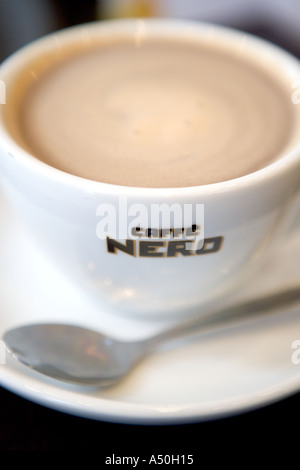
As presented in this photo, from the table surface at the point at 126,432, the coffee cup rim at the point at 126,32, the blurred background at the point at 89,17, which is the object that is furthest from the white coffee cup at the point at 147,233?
the blurred background at the point at 89,17

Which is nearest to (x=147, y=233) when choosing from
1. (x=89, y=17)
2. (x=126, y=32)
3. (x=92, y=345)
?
(x=92, y=345)

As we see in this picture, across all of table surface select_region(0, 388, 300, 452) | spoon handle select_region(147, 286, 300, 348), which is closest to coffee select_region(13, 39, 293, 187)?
spoon handle select_region(147, 286, 300, 348)

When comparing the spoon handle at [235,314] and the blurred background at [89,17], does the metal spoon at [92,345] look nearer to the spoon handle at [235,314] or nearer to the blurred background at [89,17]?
the spoon handle at [235,314]

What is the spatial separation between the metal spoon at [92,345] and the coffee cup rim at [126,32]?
0.68 ft

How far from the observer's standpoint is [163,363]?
0.70 meters

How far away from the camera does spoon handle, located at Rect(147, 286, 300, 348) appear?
2.36 ft

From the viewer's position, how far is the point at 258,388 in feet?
1.97

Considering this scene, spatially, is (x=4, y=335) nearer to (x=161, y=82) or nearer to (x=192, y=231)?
(x=192, y=231)

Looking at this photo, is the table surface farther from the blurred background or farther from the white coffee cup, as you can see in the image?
the blurred background

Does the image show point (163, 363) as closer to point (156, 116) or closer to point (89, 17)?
point (156, 116)

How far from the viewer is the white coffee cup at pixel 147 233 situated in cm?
59

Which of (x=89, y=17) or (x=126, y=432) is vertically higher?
(x=89, y=17)

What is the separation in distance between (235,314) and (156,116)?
0.31 m

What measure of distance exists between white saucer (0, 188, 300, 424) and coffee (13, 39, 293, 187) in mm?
213
